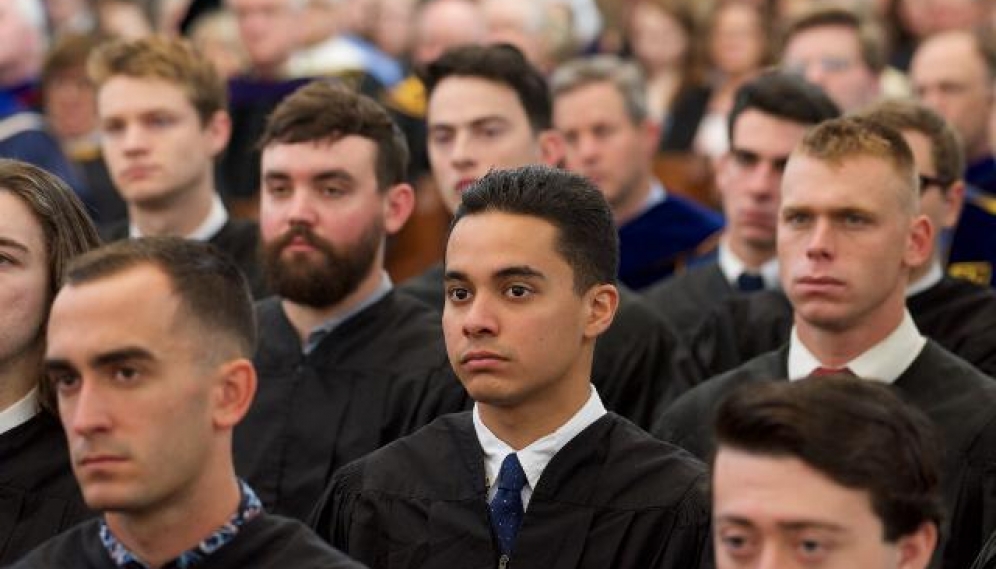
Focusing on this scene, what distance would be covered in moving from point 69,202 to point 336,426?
122cm

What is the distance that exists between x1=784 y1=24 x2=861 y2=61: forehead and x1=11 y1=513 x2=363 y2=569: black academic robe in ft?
18.1

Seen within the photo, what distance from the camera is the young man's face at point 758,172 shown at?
7246mm

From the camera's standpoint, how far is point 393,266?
9711mm

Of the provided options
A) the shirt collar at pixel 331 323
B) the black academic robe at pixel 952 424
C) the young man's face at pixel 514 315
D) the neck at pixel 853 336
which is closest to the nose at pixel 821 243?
the neck at pixel 853 336

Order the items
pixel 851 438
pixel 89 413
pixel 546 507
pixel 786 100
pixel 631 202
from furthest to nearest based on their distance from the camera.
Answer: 1. pixel 631 202
2. pixel 786 100
3. pixel 546 507
4. pixel 89 413
5. pixel 851 438

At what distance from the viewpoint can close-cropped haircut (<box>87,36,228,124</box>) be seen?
25.1 feet

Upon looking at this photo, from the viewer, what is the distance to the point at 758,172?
7254 mm

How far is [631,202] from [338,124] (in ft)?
7.97

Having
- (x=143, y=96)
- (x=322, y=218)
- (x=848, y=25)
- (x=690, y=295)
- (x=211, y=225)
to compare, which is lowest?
(x=690, y=295)

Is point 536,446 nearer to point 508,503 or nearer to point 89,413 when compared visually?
point 508,503

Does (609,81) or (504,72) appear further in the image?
(609,81)

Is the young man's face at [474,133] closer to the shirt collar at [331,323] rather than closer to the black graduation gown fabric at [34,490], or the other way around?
the shirt collar at [331,323]

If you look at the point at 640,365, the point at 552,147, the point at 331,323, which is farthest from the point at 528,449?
the point at 552,147

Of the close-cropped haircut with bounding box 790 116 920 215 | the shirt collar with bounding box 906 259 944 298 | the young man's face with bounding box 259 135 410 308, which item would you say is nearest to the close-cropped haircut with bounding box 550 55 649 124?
the shirt collar with bounding box 906 259 944 298
